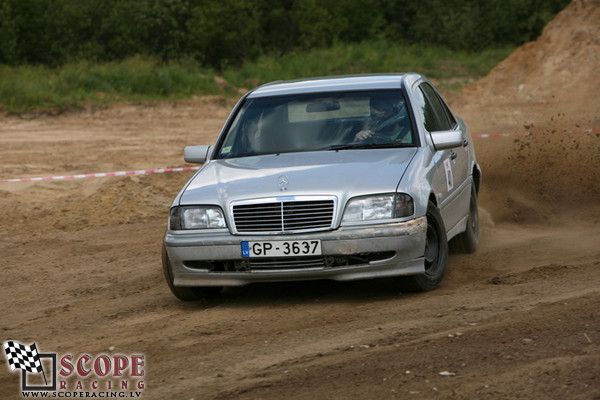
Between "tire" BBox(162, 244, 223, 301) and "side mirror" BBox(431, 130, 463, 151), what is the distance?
2.04 m

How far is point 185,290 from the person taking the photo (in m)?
6.80

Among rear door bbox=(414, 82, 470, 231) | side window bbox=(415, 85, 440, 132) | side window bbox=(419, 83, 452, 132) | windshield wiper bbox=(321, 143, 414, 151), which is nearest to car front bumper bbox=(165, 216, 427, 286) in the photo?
rear door bbox=(414, 82, 470, 231)

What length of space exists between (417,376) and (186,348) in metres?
1.51

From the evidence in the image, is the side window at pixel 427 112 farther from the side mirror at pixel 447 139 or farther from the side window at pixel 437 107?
the side mirror at pixel 447 139

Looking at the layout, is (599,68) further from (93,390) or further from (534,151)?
(93,390)

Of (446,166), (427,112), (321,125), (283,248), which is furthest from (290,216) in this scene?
(427,112)

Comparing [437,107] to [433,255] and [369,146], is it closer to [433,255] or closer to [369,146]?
[369,146]

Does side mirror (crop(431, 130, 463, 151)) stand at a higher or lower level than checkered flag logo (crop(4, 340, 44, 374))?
higher

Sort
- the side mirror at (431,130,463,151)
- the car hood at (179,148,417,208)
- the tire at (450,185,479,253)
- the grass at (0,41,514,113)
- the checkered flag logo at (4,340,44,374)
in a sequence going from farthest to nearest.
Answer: the grass at (0,41,514,113)
the tire at (450,185,479,253)
the side mirror at (431,130,463,151)
the car hood at (179,148,417,208)
the checkered flag logo at (4,340,44,374)

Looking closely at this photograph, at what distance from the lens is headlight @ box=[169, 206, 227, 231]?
254 inches

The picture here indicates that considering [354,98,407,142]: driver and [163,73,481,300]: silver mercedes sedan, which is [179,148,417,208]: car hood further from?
[354,98,407,142]: driver

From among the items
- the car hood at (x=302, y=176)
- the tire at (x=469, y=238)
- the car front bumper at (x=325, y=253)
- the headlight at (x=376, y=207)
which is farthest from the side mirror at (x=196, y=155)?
the tire at (x=469, y=238)

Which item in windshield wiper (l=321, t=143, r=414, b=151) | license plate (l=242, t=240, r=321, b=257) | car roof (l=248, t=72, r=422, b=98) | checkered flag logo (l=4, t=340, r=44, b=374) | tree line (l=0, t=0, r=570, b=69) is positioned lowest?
tree line (l=0, t=0, r=570, b=69)

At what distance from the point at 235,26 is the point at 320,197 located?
37.8 m
